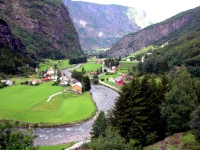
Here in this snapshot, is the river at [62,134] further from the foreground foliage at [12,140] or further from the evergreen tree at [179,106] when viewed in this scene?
the foreground foliage at [12,140]

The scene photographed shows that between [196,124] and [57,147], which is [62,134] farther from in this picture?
[196,124]

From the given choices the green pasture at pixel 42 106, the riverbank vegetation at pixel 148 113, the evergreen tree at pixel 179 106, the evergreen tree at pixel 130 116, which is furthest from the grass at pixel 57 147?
the evergreen tree at pixel 179 106

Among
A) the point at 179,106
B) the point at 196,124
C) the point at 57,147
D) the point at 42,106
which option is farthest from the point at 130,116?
the point at 42,106

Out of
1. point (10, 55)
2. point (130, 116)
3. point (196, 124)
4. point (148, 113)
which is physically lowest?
point (148, 113)

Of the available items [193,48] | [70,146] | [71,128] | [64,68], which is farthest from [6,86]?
[193,48]

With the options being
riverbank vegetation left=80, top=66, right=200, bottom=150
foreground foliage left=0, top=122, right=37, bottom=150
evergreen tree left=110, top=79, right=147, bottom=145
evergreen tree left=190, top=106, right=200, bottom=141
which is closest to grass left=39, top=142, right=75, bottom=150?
riverbank vegetation left=80, top=66, right=200, bottom=150
